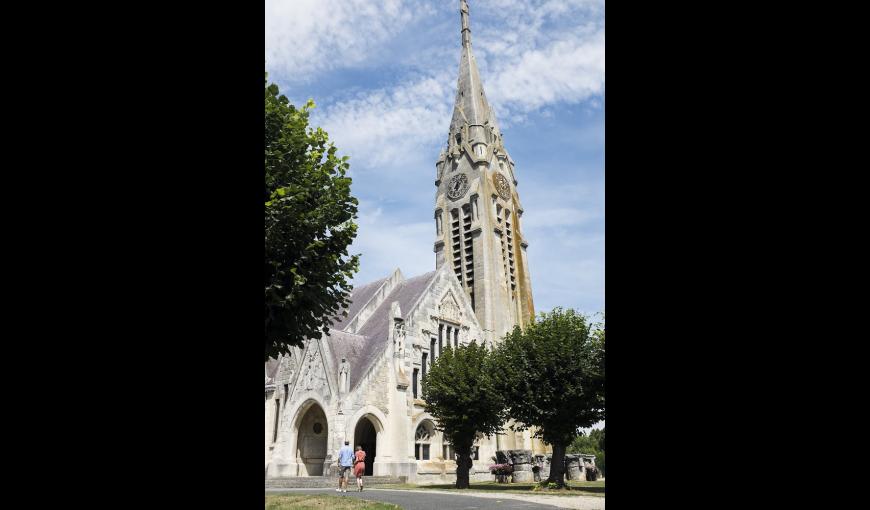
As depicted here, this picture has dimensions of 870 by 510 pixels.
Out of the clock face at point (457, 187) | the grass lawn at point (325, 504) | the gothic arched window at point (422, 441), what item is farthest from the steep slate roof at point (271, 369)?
the grass lawn at point (325, 504)

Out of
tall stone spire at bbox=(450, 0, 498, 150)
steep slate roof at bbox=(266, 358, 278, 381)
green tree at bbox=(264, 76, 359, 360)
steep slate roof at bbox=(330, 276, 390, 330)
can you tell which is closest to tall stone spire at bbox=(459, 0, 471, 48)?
tall stone spire at bbox=(450, 0, 498, 150)

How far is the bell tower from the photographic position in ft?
161

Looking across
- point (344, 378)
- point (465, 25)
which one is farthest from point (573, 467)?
point (465, 25)

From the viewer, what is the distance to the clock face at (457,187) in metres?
54.2

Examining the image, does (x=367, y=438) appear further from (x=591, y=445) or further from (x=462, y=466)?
(x=591, y=445)

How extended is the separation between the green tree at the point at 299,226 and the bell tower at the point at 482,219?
108ft

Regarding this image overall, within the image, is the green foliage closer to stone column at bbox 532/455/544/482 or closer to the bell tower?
the bell tower

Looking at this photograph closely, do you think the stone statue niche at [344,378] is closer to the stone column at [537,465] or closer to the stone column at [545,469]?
the stone column at [537,465]
